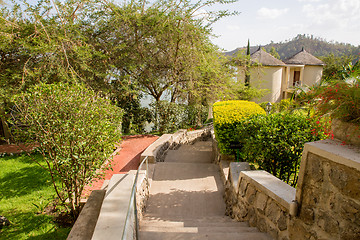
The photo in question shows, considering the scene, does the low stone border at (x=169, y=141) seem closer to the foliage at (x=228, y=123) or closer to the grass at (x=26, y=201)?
the foliage at (x=228, y=123)

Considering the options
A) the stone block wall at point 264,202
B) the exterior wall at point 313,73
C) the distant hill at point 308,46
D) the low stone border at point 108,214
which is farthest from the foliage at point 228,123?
the distant hill at point 308,46

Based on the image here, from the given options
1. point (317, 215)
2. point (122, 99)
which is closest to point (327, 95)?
point (317, 215)

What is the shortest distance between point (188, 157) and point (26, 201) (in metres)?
5.25

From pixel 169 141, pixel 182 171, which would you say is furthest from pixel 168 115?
pixel 182 171

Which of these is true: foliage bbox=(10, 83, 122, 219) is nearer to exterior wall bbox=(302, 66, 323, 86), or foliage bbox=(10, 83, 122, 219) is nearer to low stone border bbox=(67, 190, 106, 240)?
low stone border bbox=(67, 190, 106, 240)

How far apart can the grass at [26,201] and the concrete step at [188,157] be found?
4.15 m

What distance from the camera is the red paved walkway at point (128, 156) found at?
21.2ft

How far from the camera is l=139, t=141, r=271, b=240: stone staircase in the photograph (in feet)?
9.65

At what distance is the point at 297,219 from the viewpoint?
248 cm

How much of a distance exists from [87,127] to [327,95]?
3593mm

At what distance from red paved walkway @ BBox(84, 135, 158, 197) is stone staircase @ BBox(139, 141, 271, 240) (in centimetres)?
127

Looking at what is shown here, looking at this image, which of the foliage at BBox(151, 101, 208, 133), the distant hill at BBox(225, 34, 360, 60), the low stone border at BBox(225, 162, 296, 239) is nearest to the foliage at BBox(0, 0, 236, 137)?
the foliage at BBox(151, 101, 208, 133)

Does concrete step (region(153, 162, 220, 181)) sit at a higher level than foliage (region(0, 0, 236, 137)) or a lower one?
lower

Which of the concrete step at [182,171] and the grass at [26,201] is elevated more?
the concrete step at [182,171]
